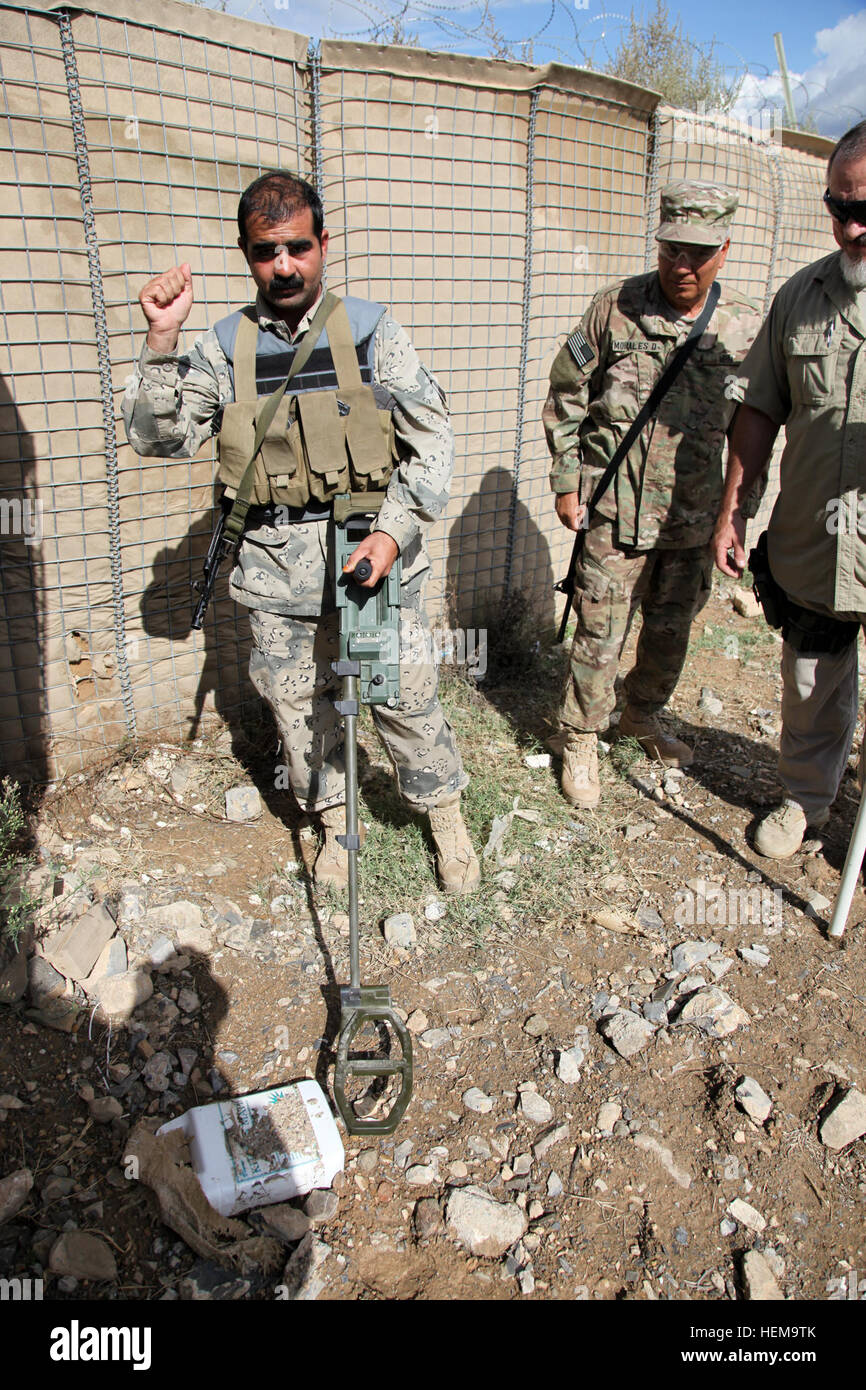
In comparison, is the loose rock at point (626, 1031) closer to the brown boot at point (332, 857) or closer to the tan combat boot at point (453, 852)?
the tan combat boot at point (453, 852)

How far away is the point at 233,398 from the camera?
8.58ft

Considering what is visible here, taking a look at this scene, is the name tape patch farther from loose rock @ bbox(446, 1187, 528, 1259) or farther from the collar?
loose rock @ bbox(446, 1187, 528, 1259)

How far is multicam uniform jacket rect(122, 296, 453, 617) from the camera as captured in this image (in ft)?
8.14

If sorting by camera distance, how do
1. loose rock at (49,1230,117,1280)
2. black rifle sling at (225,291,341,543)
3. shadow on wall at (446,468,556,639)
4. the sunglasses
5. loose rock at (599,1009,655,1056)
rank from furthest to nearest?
shadow on wall at (446,468,556,639) → the sunglasses → loose rock at (599,1009,655,1056) → black rifle sling at (225,291,341,543) → loose rock at (49,1230,117,1280)

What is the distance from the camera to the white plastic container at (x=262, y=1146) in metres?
2.18

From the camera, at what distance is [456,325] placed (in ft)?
14.3

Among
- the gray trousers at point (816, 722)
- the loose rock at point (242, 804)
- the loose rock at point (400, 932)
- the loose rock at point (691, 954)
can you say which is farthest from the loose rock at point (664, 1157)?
the loose rock at point (242, 804)

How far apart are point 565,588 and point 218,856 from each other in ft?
5.77

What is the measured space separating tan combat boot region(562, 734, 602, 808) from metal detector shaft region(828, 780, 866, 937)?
41.4 inches

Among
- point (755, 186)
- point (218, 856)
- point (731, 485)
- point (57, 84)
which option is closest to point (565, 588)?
point (731, 485)

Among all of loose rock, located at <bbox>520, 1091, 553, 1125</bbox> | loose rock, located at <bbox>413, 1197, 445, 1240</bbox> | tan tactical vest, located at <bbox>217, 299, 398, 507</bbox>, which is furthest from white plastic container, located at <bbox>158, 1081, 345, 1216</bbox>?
tan tactical vest, located at <bbox>217, 299, 398, 507</bbox>

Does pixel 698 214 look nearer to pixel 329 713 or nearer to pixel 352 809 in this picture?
pixel 329 713

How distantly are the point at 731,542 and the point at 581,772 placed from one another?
118 centimetres
